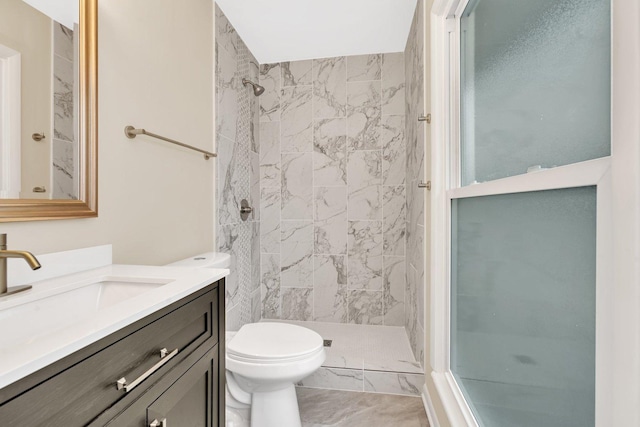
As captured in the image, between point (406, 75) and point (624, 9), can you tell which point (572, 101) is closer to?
point (624, 9)

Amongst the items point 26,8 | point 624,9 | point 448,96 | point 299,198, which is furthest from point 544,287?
point 299,198

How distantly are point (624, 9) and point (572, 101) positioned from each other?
0.65 ft

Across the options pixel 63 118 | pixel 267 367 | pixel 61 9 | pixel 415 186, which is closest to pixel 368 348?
pixel 267 367

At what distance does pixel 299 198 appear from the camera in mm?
2658

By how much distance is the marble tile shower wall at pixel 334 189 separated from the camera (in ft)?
8.29

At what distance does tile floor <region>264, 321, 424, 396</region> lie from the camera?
6.04 ft

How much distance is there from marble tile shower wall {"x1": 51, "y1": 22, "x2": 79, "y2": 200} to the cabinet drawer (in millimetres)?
579

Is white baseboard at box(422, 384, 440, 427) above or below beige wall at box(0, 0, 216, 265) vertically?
below

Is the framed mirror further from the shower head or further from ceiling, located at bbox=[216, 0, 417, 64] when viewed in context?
the shower head

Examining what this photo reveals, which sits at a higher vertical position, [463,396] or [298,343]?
[298,343]

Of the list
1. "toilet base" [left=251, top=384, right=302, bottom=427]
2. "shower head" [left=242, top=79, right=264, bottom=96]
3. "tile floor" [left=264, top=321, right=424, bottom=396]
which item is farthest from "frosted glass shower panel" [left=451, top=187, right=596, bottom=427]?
"shower head" [left=242, top=79, right=264, bottom=96]

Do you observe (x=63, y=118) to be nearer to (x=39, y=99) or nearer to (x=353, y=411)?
(x=39, y=99)

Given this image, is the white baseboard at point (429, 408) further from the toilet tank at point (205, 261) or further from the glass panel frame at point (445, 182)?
the toilet tank at point (205, 261)

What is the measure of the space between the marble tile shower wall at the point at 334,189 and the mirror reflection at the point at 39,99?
173 cm
